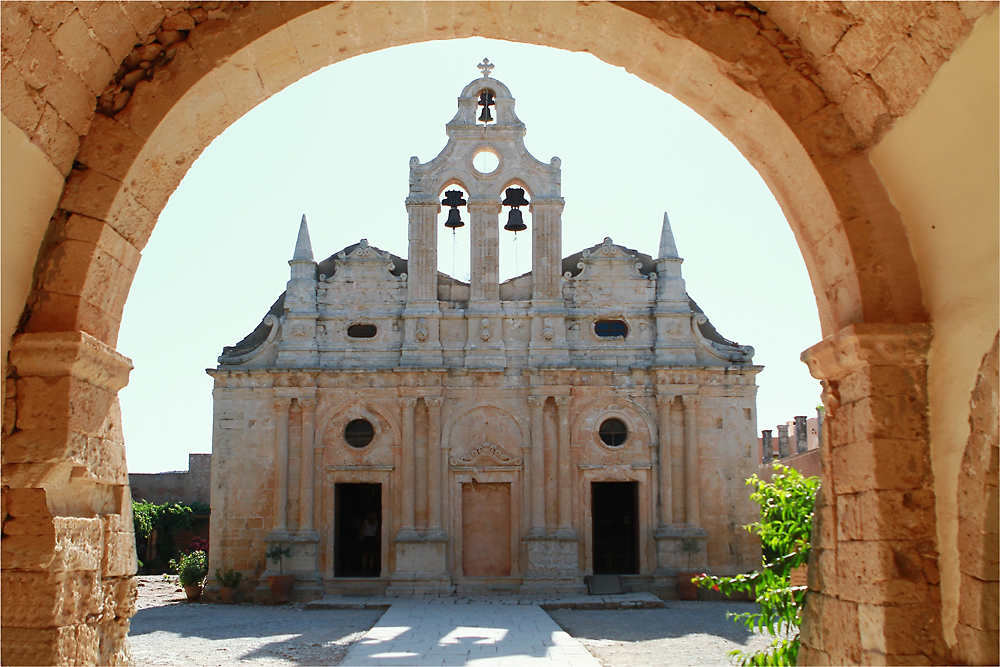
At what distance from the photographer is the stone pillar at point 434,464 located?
1744 cm

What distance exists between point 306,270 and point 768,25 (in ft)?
51.0

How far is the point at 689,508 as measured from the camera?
17.5 m

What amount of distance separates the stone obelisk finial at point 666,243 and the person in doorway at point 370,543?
842 centimetres

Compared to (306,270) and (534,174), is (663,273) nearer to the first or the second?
(534,174)

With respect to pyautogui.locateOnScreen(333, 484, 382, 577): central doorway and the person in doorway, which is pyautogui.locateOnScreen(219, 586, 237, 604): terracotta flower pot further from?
the person in doorway

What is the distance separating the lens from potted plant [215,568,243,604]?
55.6 feet

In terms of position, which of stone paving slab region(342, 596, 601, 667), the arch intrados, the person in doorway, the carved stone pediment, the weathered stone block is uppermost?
the arch intrados

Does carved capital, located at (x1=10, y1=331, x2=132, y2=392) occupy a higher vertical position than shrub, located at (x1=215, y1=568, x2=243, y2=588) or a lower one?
higher

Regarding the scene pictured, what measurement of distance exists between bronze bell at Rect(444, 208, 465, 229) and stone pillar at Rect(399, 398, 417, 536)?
381 cm

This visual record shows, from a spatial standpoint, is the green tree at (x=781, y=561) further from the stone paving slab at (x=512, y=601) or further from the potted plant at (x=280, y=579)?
the potted plant at (x=280, y=579)

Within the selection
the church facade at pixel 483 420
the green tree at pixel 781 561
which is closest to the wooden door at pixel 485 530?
the church facade at pixel 483 420

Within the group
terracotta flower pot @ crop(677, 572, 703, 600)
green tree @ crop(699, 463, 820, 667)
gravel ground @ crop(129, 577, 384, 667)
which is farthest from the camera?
terracotta flower pot @ crop(677, 572, 703, 600)

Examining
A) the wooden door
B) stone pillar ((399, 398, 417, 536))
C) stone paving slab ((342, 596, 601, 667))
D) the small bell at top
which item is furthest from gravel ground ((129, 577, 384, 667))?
the small bell at top

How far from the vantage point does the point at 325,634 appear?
1285 centimetres
